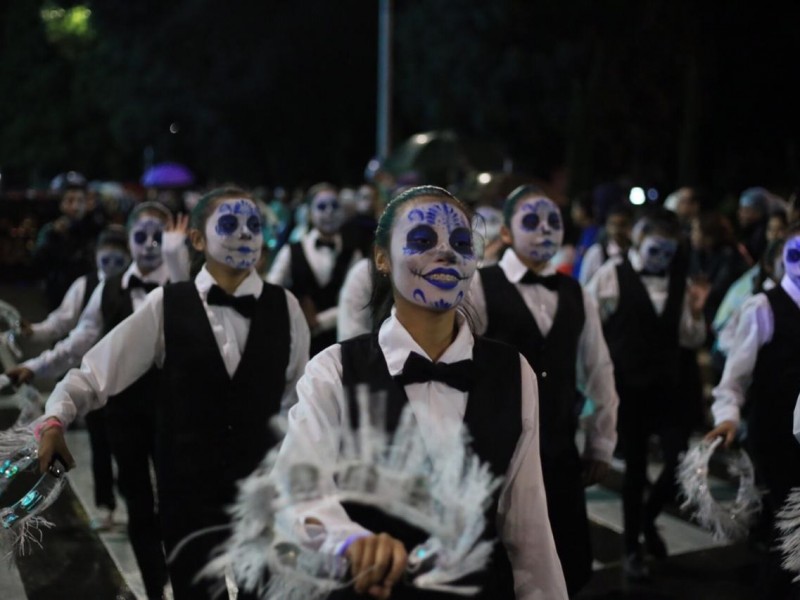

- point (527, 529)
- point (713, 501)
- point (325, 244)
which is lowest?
point (713, 501)

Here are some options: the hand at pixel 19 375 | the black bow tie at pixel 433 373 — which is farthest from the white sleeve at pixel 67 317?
the black bow tie at pixel 433 373

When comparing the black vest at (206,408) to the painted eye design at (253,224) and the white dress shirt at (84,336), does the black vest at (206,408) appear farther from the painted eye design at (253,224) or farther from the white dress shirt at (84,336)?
the white dress shirt at (84,336)

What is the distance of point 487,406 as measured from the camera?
321 cm

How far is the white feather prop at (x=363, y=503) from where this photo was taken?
2.72m

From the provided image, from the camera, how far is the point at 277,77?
124ft

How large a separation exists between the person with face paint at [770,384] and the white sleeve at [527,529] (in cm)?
210

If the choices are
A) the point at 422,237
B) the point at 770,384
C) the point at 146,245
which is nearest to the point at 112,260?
the point at 146,245

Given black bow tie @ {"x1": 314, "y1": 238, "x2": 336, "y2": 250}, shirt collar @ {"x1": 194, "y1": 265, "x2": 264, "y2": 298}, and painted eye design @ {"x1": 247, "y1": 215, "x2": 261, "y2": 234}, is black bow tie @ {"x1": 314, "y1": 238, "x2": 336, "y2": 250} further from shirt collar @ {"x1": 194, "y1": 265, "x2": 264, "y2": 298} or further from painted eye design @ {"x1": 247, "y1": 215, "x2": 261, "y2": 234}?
shirt collar @ {"x1": 194, "y1": 265, "x2": 264, "y2": 298}

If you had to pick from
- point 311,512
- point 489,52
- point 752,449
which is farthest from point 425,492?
point 489,52

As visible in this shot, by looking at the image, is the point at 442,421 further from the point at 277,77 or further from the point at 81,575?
the point at 277,77

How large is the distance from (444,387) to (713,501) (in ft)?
7.72

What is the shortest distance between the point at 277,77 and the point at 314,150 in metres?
3.43

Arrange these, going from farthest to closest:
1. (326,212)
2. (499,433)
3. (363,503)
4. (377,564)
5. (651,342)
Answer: (326,212), (651,342), (499,433), (363,503), (377,564)

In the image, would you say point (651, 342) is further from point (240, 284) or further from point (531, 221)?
point (240, 284)
